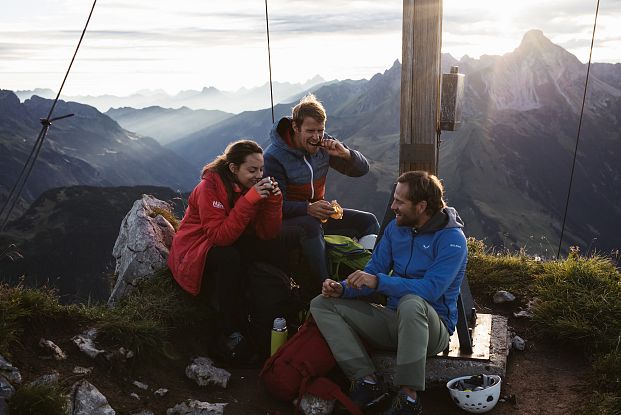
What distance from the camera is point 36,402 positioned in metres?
4.10

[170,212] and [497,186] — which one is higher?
[170,212]

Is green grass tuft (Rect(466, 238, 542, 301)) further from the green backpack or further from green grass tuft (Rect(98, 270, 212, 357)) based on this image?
green grass tuft (Rect(98, 270, 212, 357))

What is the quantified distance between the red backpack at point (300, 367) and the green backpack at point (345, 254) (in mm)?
1375

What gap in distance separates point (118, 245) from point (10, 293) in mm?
2618

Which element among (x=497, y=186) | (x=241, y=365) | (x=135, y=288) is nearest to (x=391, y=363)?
(x=241, y=365)

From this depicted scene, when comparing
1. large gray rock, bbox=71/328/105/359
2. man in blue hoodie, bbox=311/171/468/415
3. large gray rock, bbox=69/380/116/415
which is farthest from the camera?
large gray rock, bbox=71/328/105/359

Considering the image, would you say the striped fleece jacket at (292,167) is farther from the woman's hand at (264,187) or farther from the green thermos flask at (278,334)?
the green thermos flask at (278,334)

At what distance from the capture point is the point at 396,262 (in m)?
5.25

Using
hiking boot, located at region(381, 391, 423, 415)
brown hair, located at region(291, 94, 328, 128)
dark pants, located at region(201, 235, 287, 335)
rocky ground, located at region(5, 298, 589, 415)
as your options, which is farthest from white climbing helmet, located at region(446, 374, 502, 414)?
brown hair, located at region(291, 94, 328, 128)

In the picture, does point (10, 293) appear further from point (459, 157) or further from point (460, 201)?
point (459, 157)

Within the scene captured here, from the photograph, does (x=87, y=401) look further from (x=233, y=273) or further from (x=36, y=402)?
(x=233, y=273)

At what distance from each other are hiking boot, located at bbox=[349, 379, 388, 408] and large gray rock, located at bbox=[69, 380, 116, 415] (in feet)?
6.22

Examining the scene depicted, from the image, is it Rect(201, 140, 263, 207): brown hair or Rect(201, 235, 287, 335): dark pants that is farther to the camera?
Rect(201, 140, 263, 207): brown hair

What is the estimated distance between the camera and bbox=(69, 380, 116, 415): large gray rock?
4.46 meters
